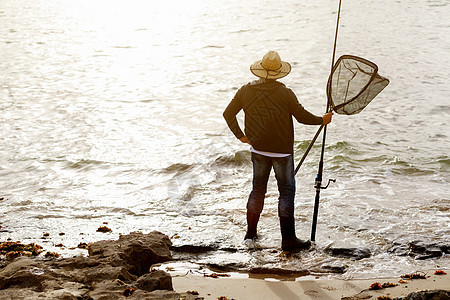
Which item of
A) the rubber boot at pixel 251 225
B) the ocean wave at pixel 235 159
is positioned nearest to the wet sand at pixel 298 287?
the rubber boot at pixel 251 225

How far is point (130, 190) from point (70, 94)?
6.92 metres

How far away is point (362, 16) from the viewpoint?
26.4 metres

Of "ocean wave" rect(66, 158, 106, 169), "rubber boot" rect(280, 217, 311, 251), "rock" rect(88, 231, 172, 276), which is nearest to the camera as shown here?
"rock" rect(88, 231, 172, 276)

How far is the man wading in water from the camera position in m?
5.65

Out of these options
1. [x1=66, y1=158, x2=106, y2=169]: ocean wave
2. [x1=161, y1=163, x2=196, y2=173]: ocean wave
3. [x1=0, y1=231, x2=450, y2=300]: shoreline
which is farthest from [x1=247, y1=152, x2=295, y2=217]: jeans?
[x1=66, y1=158, x2=106, y2=169]: ocean wave

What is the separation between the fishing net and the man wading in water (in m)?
0.28

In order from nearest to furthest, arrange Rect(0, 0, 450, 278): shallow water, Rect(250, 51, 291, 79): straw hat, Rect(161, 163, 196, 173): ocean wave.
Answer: Rect(250, 51, 291, 79): straw hat
Rect(0, 0, 450, 278): shallow water
Rect(161, 163, 196, 173): ocean wave

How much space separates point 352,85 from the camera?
229 inches

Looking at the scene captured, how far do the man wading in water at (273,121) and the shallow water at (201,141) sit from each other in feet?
2.20

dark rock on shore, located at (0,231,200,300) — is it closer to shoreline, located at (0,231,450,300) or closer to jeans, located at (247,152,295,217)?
shoreline, located at (0,231,450,300)

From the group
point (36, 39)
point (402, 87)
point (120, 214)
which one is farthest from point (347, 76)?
point (36, 39)

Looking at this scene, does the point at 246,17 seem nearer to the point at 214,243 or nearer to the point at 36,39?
Answer: the point at 36,39

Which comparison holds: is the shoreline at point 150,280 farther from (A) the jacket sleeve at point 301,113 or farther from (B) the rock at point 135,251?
(A) the jacket sleeve at point 301,113

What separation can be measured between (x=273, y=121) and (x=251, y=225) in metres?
1.18
